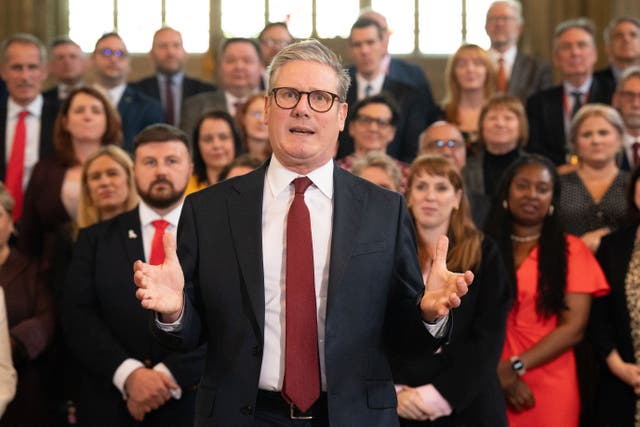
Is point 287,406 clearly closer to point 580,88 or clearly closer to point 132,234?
point 132,234

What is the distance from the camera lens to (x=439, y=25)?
14.1 m

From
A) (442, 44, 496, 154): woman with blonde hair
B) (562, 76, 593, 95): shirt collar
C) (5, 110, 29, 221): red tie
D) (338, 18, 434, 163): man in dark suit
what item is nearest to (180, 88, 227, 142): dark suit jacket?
(338, 18, 434, 163): man in dark suit

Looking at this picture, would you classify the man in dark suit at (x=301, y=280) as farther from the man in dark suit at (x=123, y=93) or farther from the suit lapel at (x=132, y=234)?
the man in dark suit at (x=123, y=93)

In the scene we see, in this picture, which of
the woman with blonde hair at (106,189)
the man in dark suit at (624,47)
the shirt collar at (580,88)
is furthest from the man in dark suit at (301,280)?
the man in dark suit at (624,47)

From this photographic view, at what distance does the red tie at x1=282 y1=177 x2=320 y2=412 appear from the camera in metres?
2.96

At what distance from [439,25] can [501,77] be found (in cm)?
619

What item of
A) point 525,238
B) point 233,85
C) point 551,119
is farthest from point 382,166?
point 233,85

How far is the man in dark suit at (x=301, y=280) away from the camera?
2.97 metres

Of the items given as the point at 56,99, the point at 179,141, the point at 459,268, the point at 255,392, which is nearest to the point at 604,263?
the point at 459,268

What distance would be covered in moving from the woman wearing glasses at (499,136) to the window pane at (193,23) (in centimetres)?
794

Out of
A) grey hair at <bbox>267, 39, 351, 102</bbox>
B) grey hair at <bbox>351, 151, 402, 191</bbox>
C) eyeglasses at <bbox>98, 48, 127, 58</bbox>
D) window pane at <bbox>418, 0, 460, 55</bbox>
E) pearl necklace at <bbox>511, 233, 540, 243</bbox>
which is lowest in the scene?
pearl necklace at <bbox>511, 233, 540, 243</bbox>

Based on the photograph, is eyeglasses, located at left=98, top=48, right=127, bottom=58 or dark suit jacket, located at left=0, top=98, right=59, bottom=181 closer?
dark suit jacket, located at left=0, top=98, right=59, bottom=181

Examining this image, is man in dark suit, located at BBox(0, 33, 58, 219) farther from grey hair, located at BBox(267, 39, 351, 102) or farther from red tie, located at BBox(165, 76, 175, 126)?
grey hair, located at BBox(267, 39, 351, 102)

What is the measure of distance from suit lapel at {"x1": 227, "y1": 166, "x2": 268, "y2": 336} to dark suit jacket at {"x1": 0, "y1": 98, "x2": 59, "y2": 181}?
3823mm
